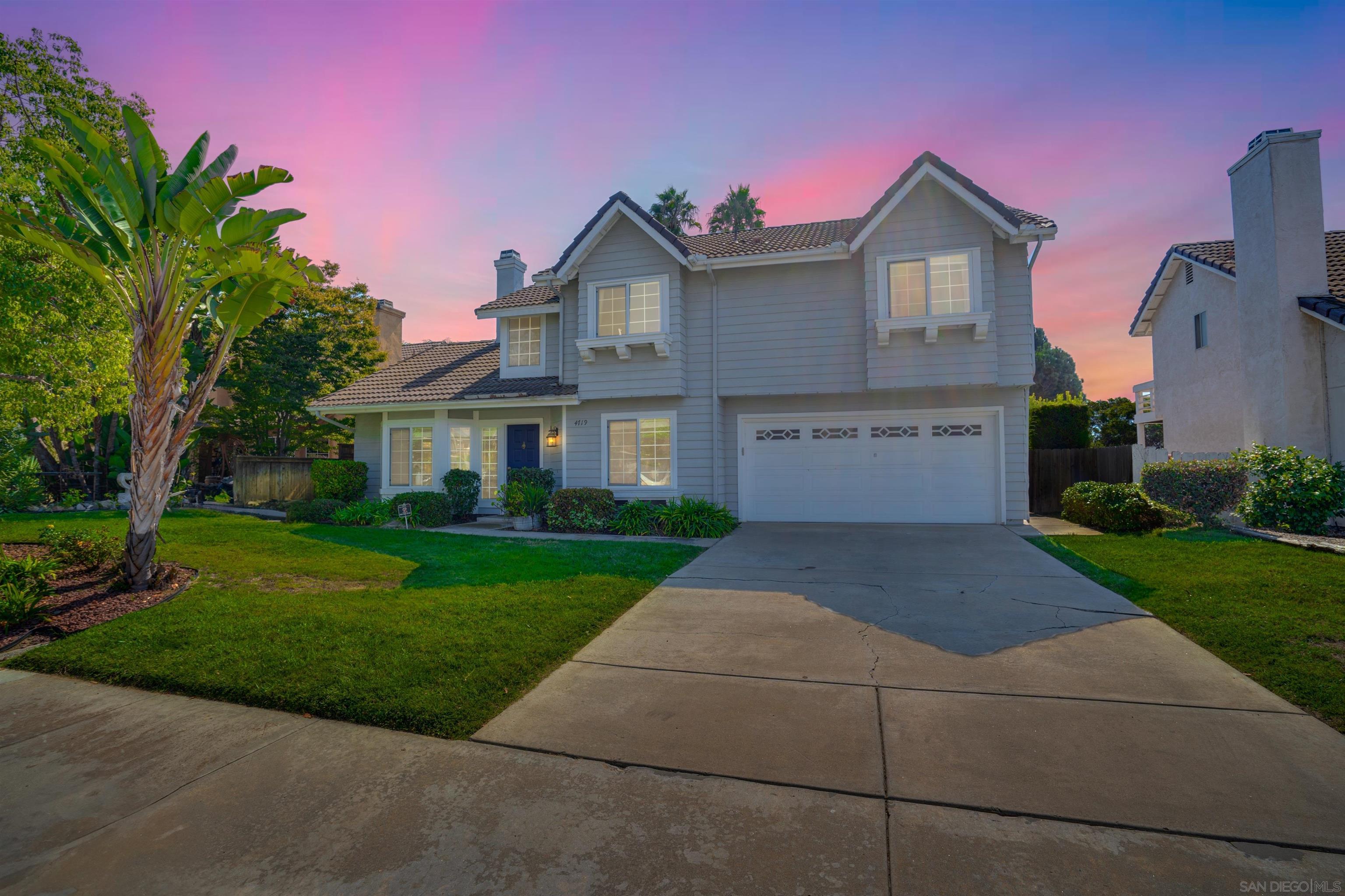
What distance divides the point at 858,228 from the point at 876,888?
12.3 meters

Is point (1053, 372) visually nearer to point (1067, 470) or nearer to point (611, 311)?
point (1067, 470)

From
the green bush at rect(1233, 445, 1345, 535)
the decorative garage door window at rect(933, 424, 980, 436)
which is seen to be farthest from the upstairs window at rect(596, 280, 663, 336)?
the green bush at rect(1233, 445, 1345, 535)

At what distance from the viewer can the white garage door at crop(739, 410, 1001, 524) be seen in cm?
1302

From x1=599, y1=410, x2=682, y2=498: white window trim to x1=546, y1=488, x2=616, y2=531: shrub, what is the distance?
676 mm

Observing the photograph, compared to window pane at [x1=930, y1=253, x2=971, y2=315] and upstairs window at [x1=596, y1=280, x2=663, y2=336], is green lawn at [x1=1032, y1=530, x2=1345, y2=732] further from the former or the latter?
upstairs window at [x1=596, y1=280, x2=663, y2=336]

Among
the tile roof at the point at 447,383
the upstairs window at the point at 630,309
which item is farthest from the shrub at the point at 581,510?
the upstairs window at the point at 630,309

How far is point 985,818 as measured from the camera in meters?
2.87

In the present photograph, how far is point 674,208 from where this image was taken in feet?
93.2

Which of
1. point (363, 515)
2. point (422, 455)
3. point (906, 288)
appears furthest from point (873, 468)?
point (363, 515)

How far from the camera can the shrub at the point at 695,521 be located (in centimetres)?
1227

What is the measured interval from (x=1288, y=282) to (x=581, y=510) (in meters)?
14.7

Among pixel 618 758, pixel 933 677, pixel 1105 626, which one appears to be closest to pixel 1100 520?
pixel 1105 626

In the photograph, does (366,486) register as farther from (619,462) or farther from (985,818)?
(985,818)

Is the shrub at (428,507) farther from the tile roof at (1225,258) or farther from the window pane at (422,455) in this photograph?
the tile roof at (1225,258)
